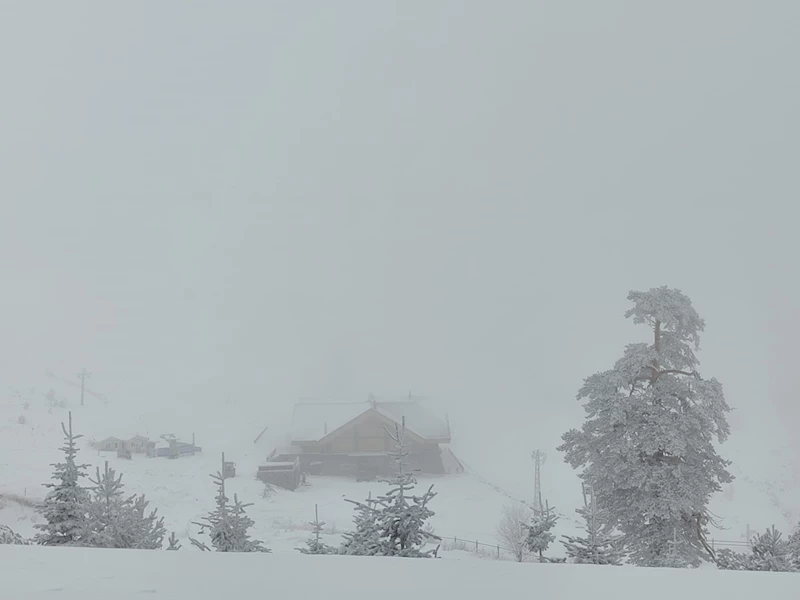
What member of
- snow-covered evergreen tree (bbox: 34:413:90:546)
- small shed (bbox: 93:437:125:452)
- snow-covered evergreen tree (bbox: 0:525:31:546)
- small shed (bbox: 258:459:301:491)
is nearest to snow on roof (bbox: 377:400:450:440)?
small shed (bbox: 258:459:301:491)

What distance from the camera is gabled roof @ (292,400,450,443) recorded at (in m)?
7.15

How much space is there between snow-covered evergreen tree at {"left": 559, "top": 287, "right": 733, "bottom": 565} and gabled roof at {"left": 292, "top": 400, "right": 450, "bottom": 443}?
4.29m

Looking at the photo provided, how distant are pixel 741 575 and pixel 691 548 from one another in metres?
2.30

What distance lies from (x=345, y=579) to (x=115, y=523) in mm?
1669

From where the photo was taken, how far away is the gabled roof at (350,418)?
715 cm

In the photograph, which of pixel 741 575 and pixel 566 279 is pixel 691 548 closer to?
pixel 741 575

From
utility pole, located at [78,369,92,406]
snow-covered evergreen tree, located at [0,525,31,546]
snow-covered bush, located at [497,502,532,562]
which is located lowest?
snow-covered bush, located at [497,502,532,562]

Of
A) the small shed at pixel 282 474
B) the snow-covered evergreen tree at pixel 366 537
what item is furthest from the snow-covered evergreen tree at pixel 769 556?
the small shed at pixel 282 474

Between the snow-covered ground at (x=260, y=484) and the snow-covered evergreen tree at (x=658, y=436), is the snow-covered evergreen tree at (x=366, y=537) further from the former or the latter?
the snow-covered ground at (x=260, y=484)

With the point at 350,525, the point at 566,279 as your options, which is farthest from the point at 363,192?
the point at 350,525

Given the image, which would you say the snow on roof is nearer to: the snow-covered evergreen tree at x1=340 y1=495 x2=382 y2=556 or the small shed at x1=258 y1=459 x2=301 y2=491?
the small shed at x1=258 y1=459 x2=301 y2=491

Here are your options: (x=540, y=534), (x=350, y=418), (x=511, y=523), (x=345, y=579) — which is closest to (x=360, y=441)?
(x=350, y=418)

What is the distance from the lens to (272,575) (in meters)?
0.88

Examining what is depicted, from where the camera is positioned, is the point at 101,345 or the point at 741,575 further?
the point at 101,345
